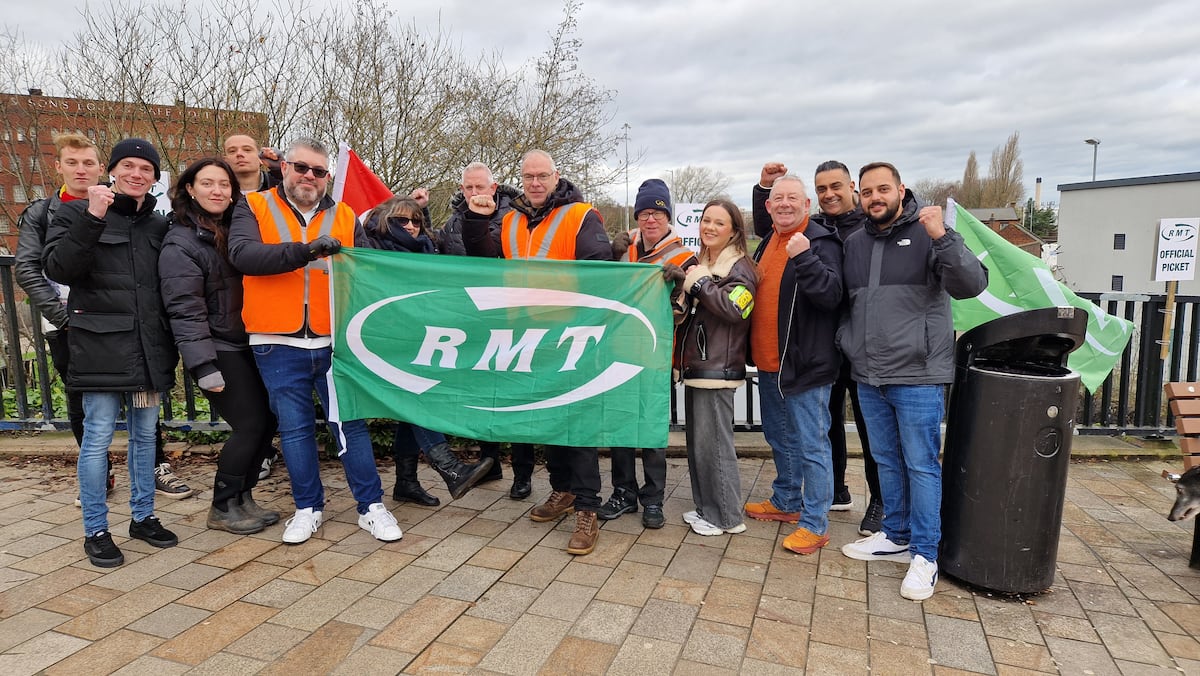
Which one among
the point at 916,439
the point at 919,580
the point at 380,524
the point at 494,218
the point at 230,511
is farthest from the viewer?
the point at 494,218

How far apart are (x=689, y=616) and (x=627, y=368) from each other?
4.50ft

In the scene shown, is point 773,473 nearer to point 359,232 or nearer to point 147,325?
point 359,232

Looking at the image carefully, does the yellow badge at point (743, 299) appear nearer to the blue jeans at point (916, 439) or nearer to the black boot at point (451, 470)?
the blue jeans at point (916, 439)

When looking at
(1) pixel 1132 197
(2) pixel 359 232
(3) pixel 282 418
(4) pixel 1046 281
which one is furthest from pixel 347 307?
(1) pixel 1132 197

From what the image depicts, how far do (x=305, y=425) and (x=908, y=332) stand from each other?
3266 millimetres

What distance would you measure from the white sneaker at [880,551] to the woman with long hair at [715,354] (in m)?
0.70

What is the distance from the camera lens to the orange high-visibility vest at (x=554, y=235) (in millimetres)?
4113

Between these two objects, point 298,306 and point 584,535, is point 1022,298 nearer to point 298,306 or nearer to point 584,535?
point 584,535

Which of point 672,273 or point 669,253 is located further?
point 669,253

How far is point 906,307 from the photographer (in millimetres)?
3467

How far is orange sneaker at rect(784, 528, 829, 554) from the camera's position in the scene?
391 centimetres

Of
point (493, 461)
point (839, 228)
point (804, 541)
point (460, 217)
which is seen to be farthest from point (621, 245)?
point (804, 541)

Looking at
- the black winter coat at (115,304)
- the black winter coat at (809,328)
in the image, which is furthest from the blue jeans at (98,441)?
the black winter coat at (809,328)

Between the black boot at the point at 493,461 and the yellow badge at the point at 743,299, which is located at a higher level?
the yellow badge at the point at 743,299
